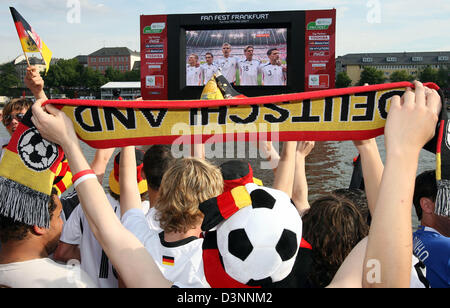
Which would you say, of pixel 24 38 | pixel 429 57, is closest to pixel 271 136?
pixel 24 38

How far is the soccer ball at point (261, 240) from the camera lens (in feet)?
3.84

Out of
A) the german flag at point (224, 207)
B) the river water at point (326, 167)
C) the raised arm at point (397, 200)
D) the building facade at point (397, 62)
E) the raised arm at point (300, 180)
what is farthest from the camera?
the building facade at point (397, 62)

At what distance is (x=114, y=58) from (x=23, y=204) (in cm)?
11772

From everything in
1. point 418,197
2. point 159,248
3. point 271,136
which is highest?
point 271,136

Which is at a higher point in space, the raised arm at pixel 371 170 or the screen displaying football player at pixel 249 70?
the screen displaying football player at pixel 249 70

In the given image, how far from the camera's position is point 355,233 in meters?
1.71

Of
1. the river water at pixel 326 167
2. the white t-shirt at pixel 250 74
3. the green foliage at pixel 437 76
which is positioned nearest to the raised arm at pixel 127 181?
the river water at pixel 326 167

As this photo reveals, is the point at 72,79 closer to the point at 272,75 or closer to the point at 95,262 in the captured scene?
the point at 272,75

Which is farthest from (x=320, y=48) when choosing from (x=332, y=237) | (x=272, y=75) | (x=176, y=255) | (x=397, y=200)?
Answer: (x=397, y=200)

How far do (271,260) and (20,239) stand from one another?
1163mm

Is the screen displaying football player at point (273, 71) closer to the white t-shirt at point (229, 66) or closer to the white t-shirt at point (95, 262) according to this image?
the white t-shirt at point (229, 66)

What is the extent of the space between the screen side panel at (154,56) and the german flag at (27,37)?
19461mm
